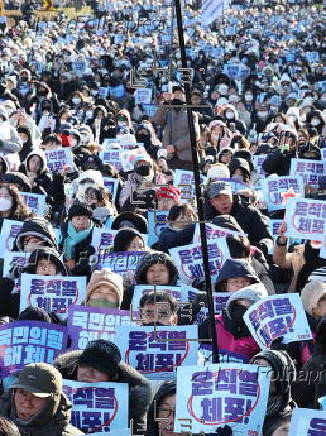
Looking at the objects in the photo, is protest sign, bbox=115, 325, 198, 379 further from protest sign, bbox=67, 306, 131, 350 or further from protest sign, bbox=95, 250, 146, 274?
protest sign, bbox=95, 250, 146, 274

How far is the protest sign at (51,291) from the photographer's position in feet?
33.2

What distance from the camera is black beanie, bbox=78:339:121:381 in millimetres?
7590

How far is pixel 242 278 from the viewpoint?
387 inches

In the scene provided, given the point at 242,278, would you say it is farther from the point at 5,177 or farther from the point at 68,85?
the point at 68,85

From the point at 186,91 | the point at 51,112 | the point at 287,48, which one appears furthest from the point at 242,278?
the point at 287,48

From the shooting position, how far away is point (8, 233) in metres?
12.5

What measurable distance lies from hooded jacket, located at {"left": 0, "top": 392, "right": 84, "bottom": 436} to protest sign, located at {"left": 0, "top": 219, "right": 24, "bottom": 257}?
5647 mm

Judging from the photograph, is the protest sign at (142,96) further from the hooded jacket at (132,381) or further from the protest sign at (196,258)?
the hooded jacket at (132,381)

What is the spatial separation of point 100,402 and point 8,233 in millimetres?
5185

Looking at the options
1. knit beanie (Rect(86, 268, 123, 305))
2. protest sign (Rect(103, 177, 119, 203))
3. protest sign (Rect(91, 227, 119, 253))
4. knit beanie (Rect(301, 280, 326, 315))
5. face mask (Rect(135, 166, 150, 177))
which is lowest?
knit beanie (Rect(301, 280, 326, 315))

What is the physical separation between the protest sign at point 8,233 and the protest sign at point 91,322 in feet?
A: 11.4

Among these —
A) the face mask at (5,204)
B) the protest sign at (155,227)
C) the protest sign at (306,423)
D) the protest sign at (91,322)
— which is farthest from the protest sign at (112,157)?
the protest sign at (306,423)

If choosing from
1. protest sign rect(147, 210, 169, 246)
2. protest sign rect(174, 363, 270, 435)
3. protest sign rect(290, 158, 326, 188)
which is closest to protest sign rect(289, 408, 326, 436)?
protest sign rect(174, 363, 270, 435)

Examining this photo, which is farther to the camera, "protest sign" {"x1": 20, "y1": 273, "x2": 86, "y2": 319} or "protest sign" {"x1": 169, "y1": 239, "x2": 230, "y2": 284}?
"protest sign" {"x1": 169, "y1": 239, "x2": 230, "y2": 284}
